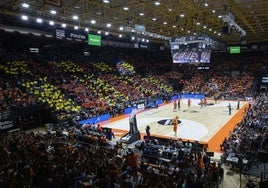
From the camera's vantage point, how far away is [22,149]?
1162 cm

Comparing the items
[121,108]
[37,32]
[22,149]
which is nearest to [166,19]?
[121,108]

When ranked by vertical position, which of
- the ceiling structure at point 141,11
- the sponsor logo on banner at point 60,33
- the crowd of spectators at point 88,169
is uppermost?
the ceiling structure at point 141,11

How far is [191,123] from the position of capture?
24562mm

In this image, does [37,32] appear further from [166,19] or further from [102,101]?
[166,19]

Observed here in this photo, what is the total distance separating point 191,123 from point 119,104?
10214 mm

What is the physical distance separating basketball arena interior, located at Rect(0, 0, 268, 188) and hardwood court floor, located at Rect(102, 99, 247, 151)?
94 mm

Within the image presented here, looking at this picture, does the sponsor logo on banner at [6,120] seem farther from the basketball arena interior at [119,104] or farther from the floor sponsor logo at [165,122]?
the floor sponsor logo at [165,122]

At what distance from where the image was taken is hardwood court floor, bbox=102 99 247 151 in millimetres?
A: 20234

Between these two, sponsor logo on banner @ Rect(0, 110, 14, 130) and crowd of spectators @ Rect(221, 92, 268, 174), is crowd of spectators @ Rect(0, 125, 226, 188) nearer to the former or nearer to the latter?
crowd of spectators @ Rect(221, 92, 268, 174)

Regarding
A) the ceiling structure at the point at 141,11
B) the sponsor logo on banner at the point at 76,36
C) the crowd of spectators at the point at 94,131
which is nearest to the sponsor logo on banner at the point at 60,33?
the sponsor logo on banner at the point at 76,36

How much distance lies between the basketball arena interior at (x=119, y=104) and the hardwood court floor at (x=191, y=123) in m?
0.09

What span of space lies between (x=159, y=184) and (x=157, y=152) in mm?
5282

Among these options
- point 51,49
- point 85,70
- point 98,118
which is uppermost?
point 51,49

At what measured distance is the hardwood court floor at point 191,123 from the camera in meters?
20.2
